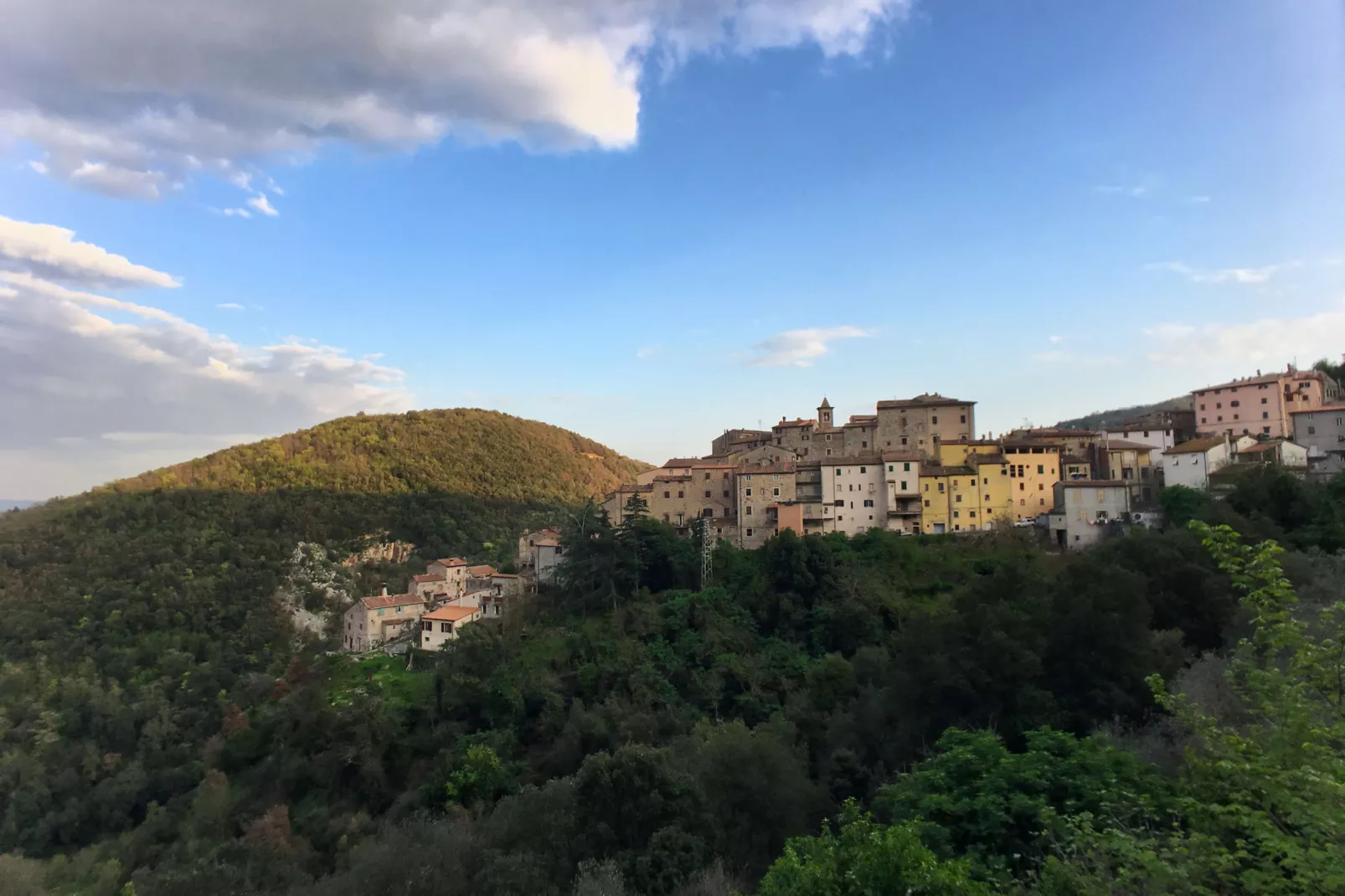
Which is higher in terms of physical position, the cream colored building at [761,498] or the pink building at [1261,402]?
the pink building at [1261,402]

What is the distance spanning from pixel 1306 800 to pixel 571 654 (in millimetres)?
30450

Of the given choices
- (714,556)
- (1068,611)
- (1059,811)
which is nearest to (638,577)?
(714,556)

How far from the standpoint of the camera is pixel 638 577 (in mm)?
38125

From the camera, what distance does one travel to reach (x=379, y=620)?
1794 inches

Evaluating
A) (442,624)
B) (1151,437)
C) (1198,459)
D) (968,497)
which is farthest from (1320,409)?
(442,624)

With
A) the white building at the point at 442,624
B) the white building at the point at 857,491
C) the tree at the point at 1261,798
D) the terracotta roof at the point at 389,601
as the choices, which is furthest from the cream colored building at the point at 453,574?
the tree at the point at 1261,798

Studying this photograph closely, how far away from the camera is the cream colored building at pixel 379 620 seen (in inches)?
1774

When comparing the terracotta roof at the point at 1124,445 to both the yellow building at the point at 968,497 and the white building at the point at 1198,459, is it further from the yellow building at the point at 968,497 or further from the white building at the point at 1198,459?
the yellow building at the point at 968,497

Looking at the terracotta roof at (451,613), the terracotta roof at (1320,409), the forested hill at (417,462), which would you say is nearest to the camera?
the terracotta roof at (1320,409)

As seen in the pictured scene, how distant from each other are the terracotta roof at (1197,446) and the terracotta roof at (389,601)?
46.3 meters

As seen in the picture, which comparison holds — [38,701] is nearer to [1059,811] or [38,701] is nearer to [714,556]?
[714,556]

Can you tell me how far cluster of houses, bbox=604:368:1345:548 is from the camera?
35.2 meters

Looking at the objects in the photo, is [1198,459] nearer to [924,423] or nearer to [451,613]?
[924,423]

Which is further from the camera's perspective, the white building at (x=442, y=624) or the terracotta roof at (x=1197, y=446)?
the white building at (x=442, y=624)
